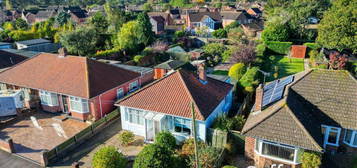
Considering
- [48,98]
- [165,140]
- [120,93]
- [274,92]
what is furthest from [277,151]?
[48,98]

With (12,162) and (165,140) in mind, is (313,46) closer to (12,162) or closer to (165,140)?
(165,140)

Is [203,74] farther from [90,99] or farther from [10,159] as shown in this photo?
[10,159]

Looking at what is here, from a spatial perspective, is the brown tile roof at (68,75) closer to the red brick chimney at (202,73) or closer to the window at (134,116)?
the window at (134,116)

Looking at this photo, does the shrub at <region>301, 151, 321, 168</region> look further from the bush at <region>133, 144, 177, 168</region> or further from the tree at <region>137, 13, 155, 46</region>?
the tree at <region>137, 13, 155, 46</region>

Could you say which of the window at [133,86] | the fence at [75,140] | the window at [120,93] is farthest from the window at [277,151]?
the window at [133,86]

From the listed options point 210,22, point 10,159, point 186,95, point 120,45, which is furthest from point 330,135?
point 210,22

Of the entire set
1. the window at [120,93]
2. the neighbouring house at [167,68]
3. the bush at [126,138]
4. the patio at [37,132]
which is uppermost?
the neighbouring house at [167,68]
